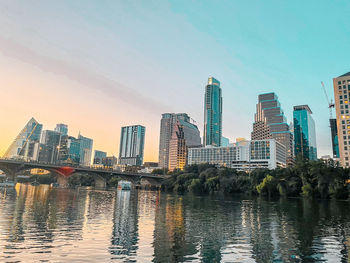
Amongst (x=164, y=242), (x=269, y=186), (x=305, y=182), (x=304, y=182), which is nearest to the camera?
(x=164, y=242)

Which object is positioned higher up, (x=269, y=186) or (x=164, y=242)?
(x=269, y=186)

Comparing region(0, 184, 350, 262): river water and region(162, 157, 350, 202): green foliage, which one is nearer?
region(0, 184, 350, 262): river water

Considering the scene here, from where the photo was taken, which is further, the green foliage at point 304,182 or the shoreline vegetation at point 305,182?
the green foliage at point 304,182

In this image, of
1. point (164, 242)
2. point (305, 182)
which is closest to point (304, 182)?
point (305, 182)

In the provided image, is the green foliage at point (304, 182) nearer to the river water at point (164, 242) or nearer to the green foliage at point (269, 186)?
the green foliage at point (269, 186)

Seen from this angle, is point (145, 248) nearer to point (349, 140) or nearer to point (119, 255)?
point (119, 255)

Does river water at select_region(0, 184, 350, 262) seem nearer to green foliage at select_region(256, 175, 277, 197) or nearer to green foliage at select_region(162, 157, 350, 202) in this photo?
green foliage at select_region(162, 157, 350, 202)

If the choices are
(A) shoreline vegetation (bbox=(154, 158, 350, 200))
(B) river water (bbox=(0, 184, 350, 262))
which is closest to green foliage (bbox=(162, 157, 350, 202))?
(A) shoreline vegetation (bbox=(154, 158, 350, 200))

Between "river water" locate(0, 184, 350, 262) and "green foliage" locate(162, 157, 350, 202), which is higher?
"green foliage" locate(162, 157, 350, 202)

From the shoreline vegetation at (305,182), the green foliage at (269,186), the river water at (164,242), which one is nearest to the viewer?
the river water at (164,242)

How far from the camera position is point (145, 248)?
75.2 feet

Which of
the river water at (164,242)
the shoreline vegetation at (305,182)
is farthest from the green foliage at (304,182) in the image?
the river water at (164,242)

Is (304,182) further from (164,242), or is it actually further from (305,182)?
(164,242)

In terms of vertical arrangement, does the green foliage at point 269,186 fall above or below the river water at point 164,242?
above
